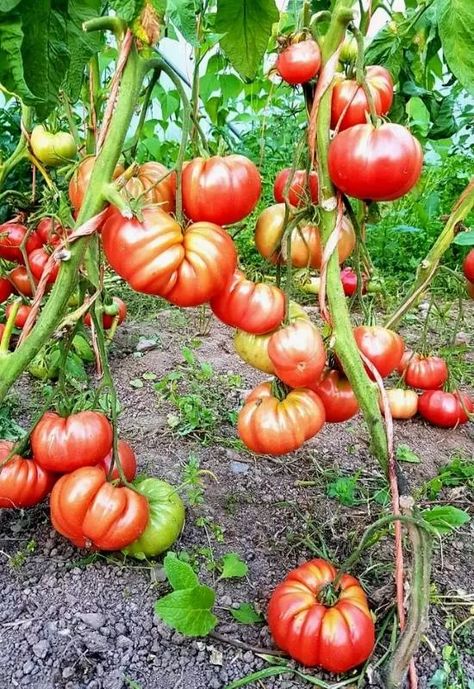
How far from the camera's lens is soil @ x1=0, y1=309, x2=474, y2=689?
1135 millimetres

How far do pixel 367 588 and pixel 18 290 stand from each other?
1.14 meters

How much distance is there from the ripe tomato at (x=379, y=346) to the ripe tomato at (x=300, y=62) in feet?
1.21

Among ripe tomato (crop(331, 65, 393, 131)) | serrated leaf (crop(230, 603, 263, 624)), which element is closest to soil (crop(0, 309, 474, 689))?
serrated leaf (crop(230, 603, 263, 624))

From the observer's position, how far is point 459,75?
87 centimetres

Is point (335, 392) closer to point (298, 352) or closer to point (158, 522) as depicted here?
point (298, 352)

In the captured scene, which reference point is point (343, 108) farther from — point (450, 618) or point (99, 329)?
point (450, 618)

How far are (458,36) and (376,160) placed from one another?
7.5 inches

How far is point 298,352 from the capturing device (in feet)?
3.09

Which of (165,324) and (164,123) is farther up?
(164,123)

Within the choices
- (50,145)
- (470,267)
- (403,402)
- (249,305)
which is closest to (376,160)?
(249,305)

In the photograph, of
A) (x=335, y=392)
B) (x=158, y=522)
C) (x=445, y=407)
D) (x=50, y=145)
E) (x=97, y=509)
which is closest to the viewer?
(x=335, y=392)

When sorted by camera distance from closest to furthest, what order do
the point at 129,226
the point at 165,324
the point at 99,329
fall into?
1. the point at 129,226
2. the point at 99,329
3. the point at 165,324

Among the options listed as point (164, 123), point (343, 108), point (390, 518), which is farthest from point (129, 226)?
point (164, 123)

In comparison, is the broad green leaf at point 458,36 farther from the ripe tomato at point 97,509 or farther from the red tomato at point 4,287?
the red tomato at point 4,287
